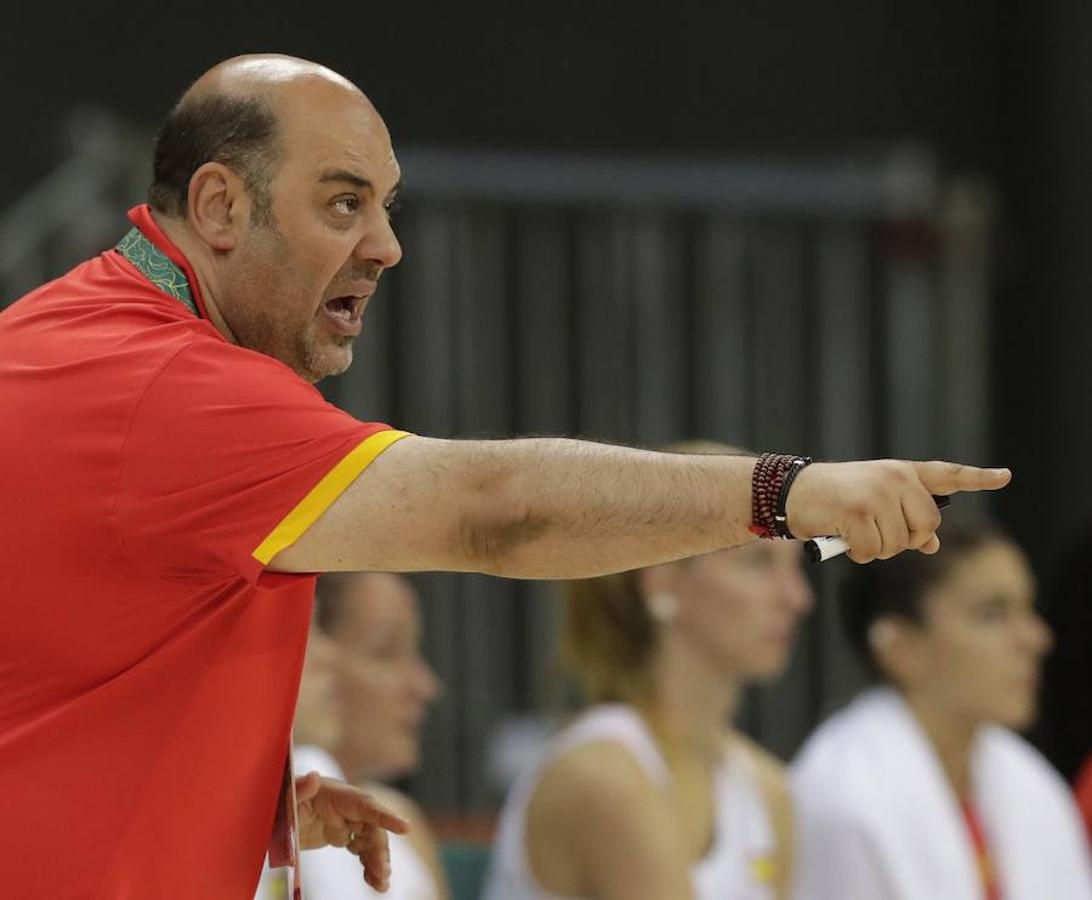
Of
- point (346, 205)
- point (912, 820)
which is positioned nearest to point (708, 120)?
point (912, 820)

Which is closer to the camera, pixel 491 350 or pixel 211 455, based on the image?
pixel 211 455

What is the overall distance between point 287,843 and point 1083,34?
19.2ft

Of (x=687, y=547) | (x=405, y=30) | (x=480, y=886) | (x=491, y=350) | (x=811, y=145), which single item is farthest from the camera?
(x=811, y=145)

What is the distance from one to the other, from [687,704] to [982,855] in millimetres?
911

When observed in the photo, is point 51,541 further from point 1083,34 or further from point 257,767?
point 1083,34

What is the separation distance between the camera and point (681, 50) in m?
7.60

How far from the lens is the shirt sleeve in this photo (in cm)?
219

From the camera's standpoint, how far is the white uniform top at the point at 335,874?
4.13 m

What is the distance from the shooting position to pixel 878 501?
2.08m

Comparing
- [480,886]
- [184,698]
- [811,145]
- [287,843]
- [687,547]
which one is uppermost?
[811,145]

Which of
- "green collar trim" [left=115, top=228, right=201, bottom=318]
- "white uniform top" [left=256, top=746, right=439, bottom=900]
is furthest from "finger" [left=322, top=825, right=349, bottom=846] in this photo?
"white uniform top" [left=256, top=746, right=439, bottom=900]

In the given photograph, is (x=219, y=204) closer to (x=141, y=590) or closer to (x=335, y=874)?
(x=141, y=590)

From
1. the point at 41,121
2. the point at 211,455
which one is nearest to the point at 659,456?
the point at 211,455

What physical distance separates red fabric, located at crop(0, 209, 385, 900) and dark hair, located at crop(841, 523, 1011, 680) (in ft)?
8.86
